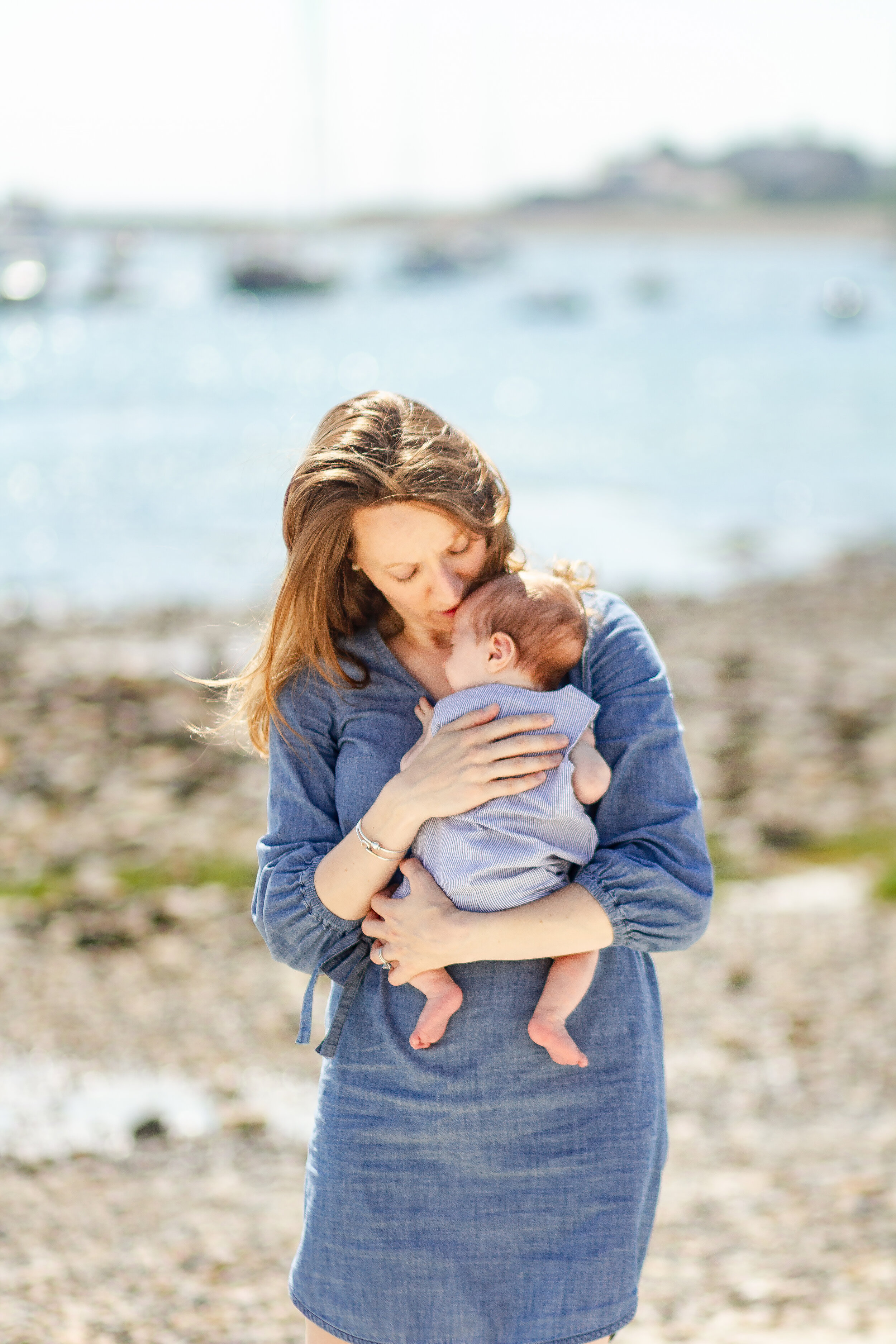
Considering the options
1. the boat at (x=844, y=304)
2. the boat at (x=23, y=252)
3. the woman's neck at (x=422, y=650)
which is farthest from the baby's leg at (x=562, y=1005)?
the boat at (x=23, y=252)

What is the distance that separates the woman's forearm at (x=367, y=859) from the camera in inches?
77.6

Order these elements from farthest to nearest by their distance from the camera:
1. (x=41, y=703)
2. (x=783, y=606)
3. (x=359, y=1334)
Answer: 1. (x=783, y=606)
2. (x=41, y=703)
3. (x=359, y=1334)

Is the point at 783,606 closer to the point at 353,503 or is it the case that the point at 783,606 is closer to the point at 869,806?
the point at 869,806

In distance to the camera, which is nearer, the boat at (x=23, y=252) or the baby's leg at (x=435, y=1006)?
the baby's leg at (x=435, y=1006)

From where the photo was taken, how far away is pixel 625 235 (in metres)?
112

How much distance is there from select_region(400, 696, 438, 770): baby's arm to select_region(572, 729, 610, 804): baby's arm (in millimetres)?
18

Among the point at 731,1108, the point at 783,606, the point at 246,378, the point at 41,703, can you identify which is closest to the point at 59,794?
the point at 41,703

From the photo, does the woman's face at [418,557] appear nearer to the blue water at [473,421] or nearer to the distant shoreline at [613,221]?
the blue water at [473,421]

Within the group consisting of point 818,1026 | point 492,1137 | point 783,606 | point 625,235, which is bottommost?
point 625,235

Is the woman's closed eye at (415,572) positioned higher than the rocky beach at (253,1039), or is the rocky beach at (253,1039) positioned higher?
the woman's closed eye at (415,572)

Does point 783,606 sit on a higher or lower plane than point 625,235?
higher

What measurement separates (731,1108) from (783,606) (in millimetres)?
8617

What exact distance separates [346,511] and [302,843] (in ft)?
1.81

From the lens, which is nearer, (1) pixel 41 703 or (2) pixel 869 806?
(2) pixel 869 806
